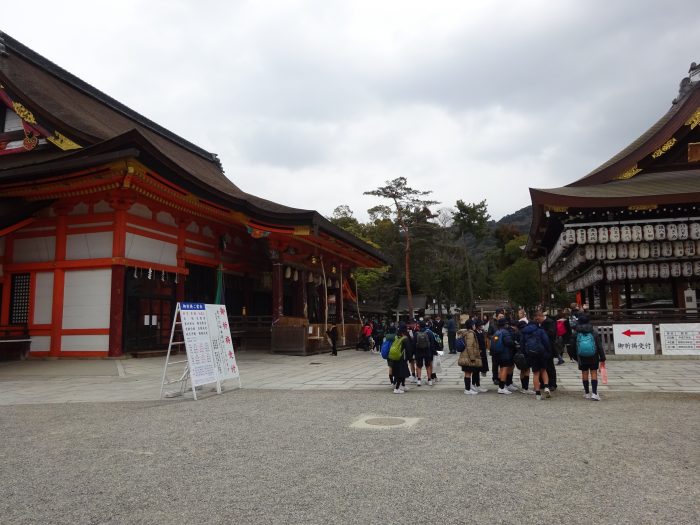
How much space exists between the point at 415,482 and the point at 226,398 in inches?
213

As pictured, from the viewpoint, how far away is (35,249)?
1475 centimetres

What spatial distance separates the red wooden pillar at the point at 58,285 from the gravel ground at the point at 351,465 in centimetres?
732

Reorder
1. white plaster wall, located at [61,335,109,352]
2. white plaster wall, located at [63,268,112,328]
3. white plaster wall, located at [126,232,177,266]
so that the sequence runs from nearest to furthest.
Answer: white plaster wall, located at [61,335,109,352], white plaster wall, located at [63,268,112,328], white plaster wall, located at [126,232,177,266]

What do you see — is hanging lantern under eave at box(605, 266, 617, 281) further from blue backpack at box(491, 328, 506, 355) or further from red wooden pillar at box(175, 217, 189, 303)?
red wooden pillar at box(175, 217, 189, 303)

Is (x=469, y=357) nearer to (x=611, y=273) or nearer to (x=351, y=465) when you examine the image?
(x=351, y=465)

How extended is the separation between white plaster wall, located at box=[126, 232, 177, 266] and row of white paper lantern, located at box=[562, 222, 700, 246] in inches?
523

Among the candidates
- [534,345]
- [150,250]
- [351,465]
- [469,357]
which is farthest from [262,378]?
[351,465]

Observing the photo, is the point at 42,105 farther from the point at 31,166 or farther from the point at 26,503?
the point at 26,503

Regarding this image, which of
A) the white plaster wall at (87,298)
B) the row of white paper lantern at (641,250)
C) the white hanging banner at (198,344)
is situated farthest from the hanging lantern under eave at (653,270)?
the white plaster wall at (87,298)

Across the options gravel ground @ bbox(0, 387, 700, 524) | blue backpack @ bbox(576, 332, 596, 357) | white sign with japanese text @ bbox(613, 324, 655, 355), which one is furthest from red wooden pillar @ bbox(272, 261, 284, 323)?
blue backpack @ bbox(576, 332, 596, 357)

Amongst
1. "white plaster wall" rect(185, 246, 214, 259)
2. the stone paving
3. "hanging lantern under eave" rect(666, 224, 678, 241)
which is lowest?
the stone paving

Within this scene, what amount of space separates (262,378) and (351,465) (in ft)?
24.1

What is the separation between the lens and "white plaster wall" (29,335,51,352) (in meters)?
14.1

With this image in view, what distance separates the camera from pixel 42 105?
14906mm
